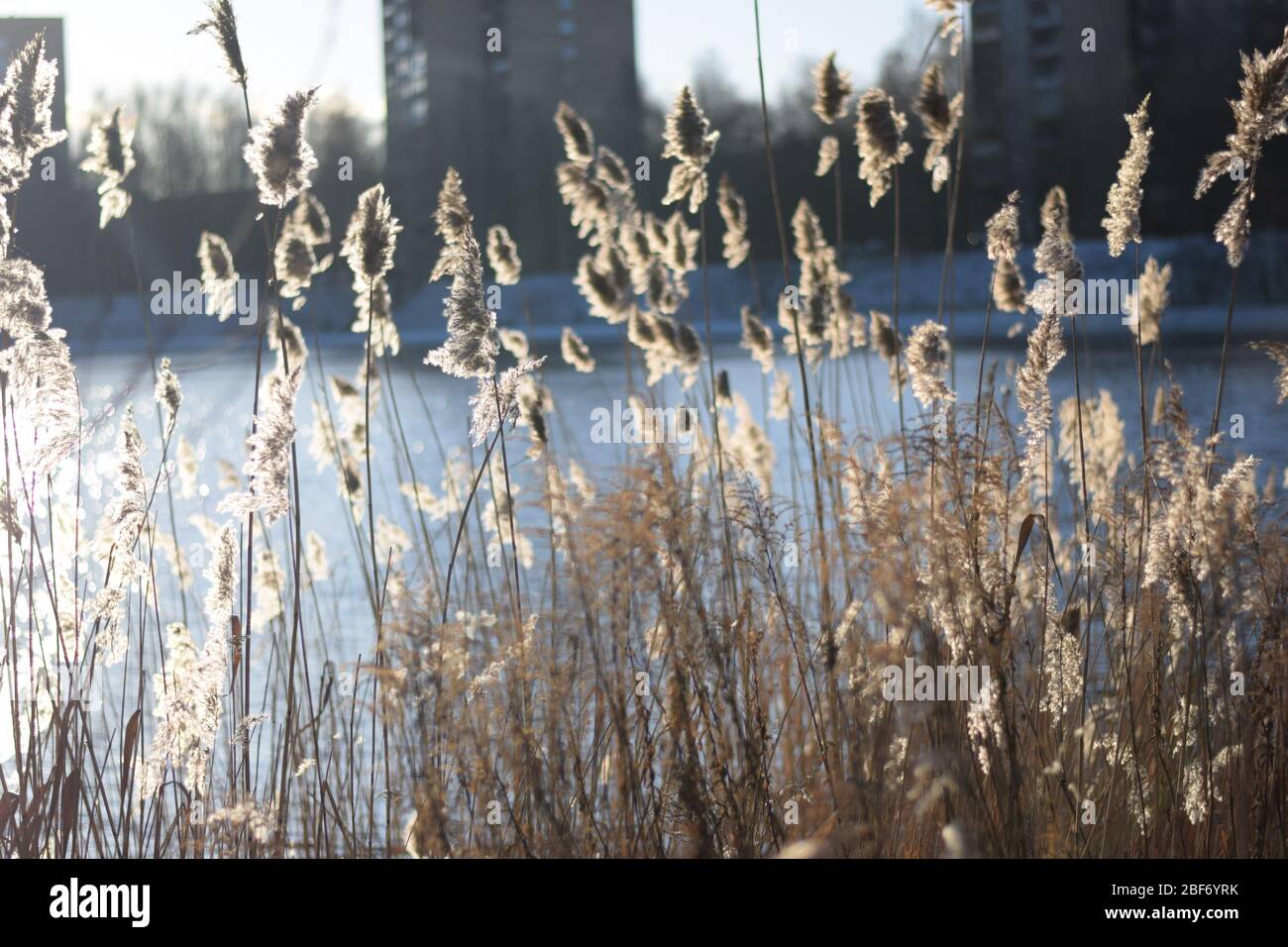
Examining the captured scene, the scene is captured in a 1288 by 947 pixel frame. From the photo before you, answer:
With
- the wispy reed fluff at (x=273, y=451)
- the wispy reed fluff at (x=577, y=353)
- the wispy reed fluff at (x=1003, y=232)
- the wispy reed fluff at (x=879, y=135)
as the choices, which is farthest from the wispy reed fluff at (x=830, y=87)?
the wispy reed fluff at (x=273, y=451)

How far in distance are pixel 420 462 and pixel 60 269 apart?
763 cm

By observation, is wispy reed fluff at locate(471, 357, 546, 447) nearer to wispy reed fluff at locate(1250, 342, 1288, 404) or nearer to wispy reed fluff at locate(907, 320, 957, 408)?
wispy reed fluff at locate(907, 320, 957, 408)

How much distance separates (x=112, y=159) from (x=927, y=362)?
1726 mm

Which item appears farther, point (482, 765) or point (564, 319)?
point (564, 319)

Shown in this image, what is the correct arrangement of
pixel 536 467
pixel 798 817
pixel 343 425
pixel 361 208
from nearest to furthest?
pixel 798 817, pixel 361 208, pixel 536 467, pixel 343 425

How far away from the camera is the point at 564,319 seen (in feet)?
83.3

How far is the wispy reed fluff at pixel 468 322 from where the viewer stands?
2.13 m

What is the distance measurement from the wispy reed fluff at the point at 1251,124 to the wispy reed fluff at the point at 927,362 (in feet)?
1.57

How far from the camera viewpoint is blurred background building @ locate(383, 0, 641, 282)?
31.9ft

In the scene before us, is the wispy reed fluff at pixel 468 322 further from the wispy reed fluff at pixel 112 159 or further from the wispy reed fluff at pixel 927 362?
the wispy reed fluff at pixel 112 159

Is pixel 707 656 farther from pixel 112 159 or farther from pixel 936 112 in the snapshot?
pixel 112 159

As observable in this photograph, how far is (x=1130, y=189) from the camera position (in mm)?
2326
